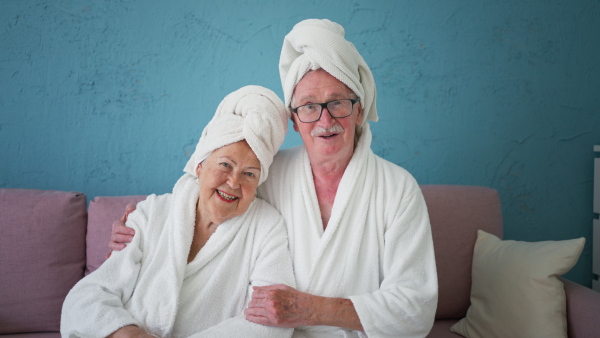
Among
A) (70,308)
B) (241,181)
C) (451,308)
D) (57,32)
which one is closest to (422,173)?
(451,308)

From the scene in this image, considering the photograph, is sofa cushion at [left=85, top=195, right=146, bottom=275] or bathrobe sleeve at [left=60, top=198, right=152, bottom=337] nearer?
bathrobe sleeve at [left=60, top=198, right=152, bottom=337]

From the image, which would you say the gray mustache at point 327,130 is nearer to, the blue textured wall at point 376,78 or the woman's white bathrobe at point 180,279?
the woman's white bathrobe at point 180,279

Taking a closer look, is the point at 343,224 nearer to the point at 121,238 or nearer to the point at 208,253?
the point at 208,253

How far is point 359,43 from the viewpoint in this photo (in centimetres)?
240

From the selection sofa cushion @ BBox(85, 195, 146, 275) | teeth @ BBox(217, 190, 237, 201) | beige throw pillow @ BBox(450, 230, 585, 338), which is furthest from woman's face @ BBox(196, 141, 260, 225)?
beige throw pillow @ BBox(450, 230, 585, 338)

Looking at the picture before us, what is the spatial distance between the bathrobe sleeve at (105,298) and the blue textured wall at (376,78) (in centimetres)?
81

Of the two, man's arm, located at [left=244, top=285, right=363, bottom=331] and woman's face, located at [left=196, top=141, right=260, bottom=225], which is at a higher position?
woman's face, located at [left=196, top=141, right=260, bottom=225]

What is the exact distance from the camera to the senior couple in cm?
153

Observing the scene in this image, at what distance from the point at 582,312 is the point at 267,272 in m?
1.23

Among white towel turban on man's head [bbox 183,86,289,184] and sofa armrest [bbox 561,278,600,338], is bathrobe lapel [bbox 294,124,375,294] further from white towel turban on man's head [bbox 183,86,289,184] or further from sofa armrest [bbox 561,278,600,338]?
sofa armrest [bbox 561,278,600,338]

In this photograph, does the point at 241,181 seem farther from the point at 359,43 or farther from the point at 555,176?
the point at 555,176

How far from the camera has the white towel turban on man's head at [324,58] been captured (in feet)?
5.26

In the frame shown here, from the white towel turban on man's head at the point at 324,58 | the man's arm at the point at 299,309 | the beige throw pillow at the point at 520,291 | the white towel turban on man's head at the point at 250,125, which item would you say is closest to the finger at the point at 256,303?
the man's arm at the point at 299,309

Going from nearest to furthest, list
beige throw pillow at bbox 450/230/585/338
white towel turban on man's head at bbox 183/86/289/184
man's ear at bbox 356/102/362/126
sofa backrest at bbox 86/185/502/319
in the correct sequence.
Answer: white towel turban on man's head at bbox 183/86/289/184, man's ear at bbox 356/102/362/126, beige throw pillow at bbox 450/230/585/338, sofa backrest at bbox 86/185/502/319
